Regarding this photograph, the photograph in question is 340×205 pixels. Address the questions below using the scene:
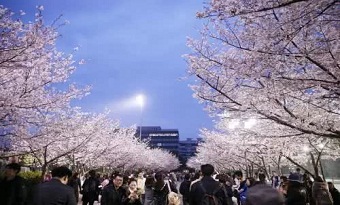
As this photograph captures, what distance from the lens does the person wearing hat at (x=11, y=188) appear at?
5809 mm

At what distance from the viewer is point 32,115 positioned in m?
12.1

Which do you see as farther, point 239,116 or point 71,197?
point 239,116

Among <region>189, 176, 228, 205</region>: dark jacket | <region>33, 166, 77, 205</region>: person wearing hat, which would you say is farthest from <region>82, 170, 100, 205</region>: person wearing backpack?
<region>33, 166, 77, 205</region>: person wearing hat

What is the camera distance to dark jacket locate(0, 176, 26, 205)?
5.80 m

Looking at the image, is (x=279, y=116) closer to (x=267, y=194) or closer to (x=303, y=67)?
(x=303, y=67)

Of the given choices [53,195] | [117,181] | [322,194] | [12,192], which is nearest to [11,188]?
[12,192]

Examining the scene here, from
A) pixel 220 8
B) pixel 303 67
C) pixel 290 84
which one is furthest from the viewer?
pixel 303 67

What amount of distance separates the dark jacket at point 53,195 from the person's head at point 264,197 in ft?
7.51

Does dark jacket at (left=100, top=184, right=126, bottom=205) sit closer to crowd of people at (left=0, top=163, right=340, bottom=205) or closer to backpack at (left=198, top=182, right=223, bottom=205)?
crowd of people at (left=0, top=163, right=340, bottom=205)

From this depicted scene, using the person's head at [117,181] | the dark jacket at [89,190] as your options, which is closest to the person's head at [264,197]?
the person's head at [117,181]

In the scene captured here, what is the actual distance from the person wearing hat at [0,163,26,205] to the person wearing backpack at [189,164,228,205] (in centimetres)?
306

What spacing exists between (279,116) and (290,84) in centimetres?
193

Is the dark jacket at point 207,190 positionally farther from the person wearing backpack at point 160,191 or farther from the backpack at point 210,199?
the person wearing backpack at point 160,191

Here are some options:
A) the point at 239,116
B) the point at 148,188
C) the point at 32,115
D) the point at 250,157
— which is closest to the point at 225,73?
the point at 239,116
